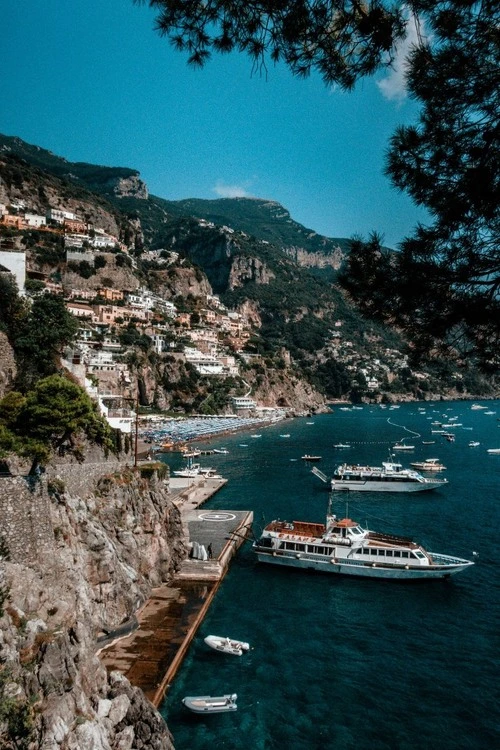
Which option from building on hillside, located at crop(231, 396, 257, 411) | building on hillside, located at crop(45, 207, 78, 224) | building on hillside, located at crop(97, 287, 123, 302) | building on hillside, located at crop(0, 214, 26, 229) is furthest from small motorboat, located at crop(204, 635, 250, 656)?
building on hillside, located at crop(45, 207, 78, 224)

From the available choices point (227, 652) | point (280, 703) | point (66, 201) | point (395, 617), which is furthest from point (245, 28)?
point (66, 201)

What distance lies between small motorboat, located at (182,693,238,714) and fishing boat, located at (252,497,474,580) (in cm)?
1210

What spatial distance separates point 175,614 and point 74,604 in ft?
20.6

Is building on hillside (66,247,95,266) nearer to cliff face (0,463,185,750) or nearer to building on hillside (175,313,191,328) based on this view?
building on hillside (175,313,191,328)

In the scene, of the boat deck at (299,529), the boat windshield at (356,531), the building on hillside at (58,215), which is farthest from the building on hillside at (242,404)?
the boat windshield at (356,531)

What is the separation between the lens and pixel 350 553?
25438 millimetres

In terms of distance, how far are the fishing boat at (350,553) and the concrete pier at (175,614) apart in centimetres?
300

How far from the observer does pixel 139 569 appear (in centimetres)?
2062

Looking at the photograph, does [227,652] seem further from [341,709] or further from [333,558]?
[333,558]

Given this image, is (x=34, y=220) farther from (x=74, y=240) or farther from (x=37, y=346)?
(x=37, y=346)

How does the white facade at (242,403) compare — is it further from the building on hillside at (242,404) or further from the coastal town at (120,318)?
the coastal town at (120,318)

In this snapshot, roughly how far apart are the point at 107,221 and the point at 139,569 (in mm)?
120988

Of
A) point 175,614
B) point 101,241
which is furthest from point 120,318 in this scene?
point 175,614

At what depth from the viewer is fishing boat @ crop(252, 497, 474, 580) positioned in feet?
80.1
